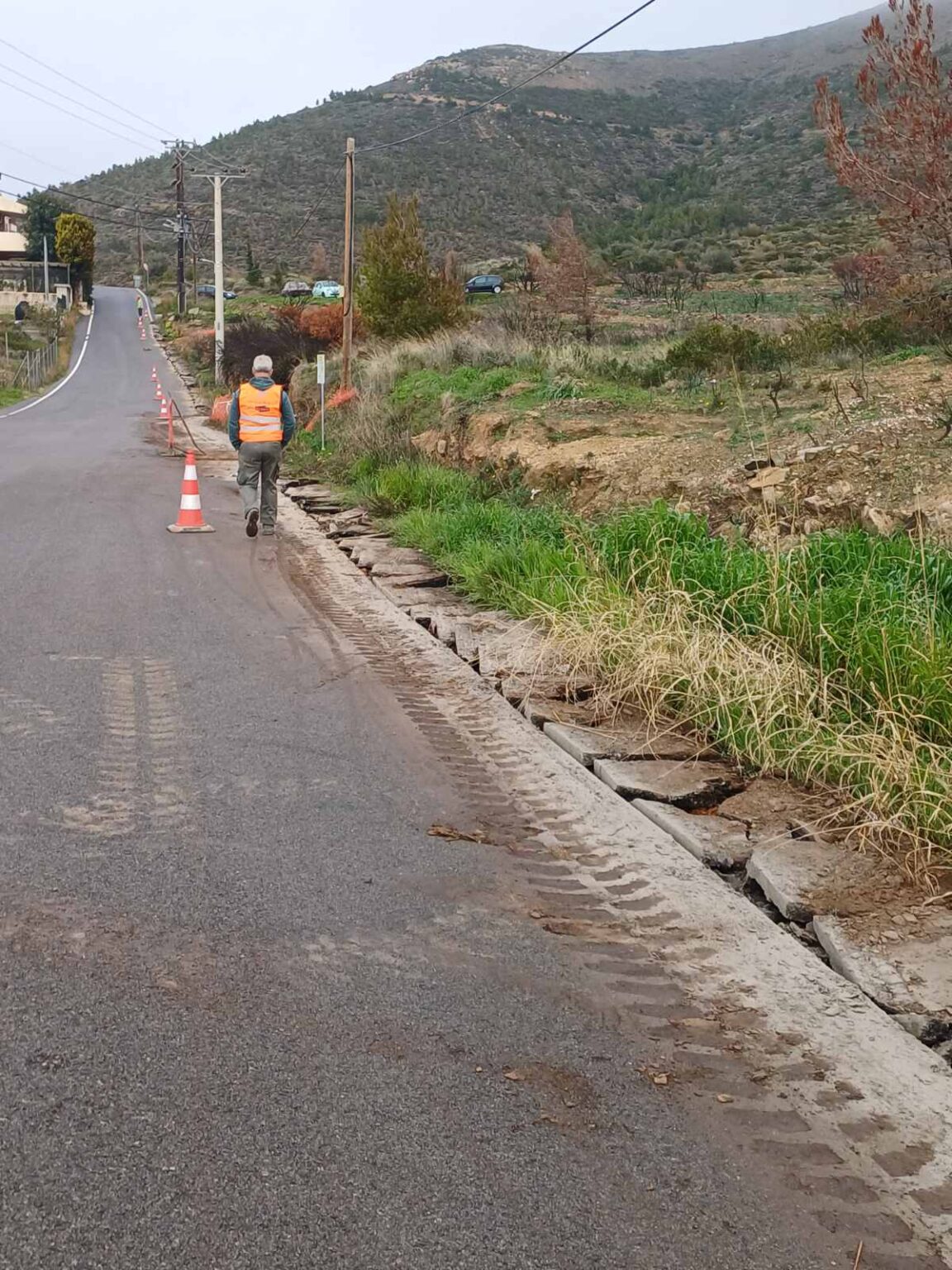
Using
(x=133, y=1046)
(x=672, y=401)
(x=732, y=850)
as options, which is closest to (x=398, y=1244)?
(x=133, y=1046)

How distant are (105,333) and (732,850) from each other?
2982 inches

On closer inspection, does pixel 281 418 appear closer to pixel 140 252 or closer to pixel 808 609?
pixel 808 609

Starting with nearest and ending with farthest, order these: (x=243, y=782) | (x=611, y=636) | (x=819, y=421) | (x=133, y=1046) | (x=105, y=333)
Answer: (x=133, y=1046) → (x=243, y=782) → (x=611, y=636) → (x=819, y=421) → (x=105, y=333)

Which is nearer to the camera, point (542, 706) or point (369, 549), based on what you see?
point (542, 706)

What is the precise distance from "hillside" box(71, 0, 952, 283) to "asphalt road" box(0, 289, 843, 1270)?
56340 millimetres

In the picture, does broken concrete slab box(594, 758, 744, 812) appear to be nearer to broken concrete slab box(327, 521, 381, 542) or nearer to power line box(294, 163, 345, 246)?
broken concrete slab box(327, 521, 381, 542)

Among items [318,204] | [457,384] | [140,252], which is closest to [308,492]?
[457,384]

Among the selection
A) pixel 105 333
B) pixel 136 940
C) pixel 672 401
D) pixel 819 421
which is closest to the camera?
pixel 136 940

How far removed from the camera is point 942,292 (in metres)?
14.6

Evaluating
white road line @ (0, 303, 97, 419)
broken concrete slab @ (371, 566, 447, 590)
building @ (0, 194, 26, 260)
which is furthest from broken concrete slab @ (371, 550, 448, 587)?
building @ (0, 194, 26, 260)

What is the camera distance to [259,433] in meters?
12.6

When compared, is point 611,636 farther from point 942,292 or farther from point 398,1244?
point 942,292

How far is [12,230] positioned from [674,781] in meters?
125

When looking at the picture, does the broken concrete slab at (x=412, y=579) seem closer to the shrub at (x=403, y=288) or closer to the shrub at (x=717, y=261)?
the shrub at (x=403, y=288)
